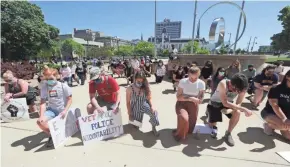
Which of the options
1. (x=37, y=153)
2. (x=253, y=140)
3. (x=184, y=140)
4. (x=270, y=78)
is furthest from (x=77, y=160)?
(x=270, y=78)

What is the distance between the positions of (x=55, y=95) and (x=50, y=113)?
0.35m

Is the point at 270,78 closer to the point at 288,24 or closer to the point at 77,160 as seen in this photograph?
the point at 77,160

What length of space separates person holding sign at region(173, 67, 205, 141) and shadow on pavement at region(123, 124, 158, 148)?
484 mm

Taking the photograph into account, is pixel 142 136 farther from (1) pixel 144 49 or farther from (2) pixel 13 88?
(1) pixel 144 49

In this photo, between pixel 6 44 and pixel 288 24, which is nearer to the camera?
pixel 6 44

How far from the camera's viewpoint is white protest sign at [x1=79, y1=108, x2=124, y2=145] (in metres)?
3.56

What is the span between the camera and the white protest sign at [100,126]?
11.7 ft

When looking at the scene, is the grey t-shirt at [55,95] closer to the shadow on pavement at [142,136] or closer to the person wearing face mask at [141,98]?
the person wearing face mask at [141,98]

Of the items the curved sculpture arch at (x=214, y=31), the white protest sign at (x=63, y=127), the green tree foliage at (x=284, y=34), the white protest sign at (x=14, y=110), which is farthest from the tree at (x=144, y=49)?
the white protest sign at (x=63, y=127)

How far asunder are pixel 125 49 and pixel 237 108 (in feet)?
306

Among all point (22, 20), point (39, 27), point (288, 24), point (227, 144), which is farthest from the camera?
point (288, 24)

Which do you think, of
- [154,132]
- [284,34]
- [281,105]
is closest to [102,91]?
[154,132]

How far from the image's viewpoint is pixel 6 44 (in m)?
21.4

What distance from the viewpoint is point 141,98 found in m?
3.99
